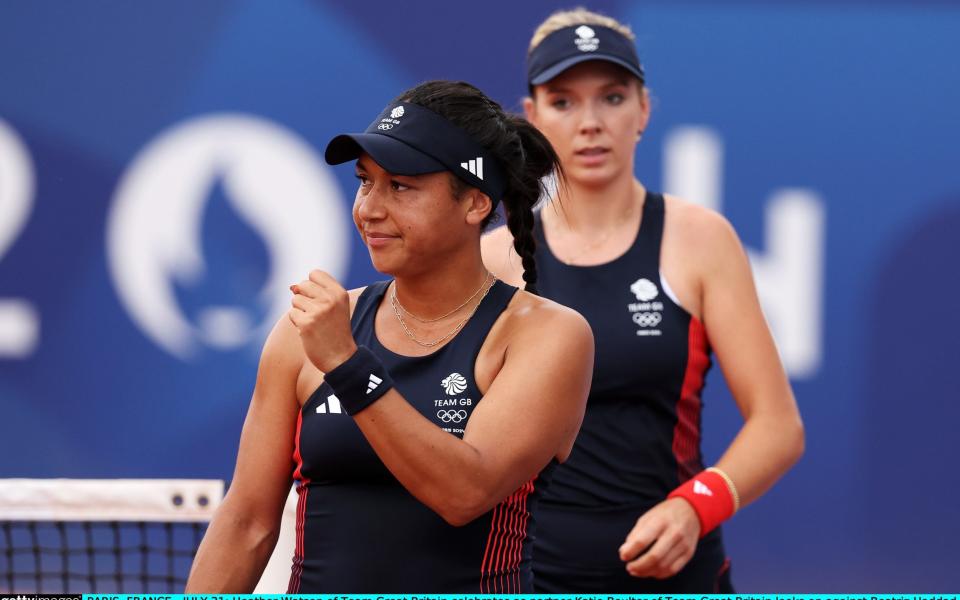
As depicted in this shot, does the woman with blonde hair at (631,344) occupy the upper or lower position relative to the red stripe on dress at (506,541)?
upper

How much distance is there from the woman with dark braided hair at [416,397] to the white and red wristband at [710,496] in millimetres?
581

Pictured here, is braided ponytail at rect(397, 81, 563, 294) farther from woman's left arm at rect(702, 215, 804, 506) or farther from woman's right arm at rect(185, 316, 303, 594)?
woman's left arm at rect(702, 215, 804, 506)

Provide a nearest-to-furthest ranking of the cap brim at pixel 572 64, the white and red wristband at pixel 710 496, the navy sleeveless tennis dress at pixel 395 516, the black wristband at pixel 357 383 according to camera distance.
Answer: the black wristband at pixel 357 383 → the navy sleeveless tennis dress at pixel 395 516 → the white and red wristband at pixel 710 496 → the cap brim at pixel 572 64

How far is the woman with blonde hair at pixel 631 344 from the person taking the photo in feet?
11.4

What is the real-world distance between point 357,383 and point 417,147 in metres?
0.51

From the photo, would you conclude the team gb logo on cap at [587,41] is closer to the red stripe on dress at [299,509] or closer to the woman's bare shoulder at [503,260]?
the woman's bare shoulder at [503,260]

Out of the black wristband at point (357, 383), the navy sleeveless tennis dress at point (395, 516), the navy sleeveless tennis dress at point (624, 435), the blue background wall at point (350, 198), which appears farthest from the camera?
the blue background wall at point (350, 198)

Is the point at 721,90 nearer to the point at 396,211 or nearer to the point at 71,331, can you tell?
the point at 71,331

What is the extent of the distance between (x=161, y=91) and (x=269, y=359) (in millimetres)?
3248

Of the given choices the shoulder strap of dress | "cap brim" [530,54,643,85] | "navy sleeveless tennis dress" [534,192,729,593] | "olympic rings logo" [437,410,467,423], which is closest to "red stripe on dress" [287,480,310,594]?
"olympic rings logo" [437,410,467,423]

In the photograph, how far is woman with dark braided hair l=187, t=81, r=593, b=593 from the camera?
2.42 metres

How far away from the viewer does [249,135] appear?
5645mm

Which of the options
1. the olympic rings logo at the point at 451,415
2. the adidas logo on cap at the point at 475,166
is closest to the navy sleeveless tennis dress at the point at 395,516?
the olympic rings logo at the point at 451,415

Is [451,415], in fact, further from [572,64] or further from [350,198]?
[350,198]
